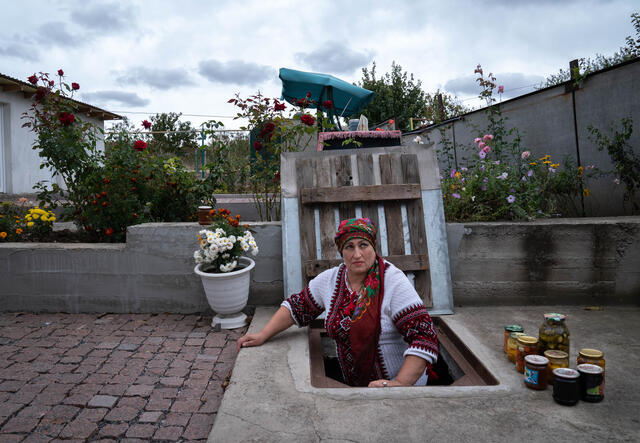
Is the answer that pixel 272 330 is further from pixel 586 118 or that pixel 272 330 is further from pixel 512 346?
pixel 586 118

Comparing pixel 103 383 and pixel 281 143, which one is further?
pixel 281 143

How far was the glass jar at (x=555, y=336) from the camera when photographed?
7.88 feet

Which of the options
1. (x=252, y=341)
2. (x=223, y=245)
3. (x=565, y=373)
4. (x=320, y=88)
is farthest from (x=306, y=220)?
(x=320, y=88)

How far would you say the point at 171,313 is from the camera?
160 inches

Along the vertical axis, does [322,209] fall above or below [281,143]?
below

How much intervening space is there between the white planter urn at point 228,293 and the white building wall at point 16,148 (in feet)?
27.7

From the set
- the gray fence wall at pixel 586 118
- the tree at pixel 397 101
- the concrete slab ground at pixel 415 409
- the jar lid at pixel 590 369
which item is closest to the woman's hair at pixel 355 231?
the concrete slab ground at pixel 415 409

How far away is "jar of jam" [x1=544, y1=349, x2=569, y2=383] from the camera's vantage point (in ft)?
7.29

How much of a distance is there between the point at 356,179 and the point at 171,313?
2216 millimetres

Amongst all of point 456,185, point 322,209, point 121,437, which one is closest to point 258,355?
point 121,437

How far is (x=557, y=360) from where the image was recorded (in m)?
2.23

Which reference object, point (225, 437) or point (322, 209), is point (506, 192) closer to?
point (322, 209)

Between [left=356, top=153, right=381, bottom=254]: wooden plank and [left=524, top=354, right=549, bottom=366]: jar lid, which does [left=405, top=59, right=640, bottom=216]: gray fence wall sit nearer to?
[left=356, top=153, right=381, bottom=254]: wooden plank

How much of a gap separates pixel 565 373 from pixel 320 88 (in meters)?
5.79
